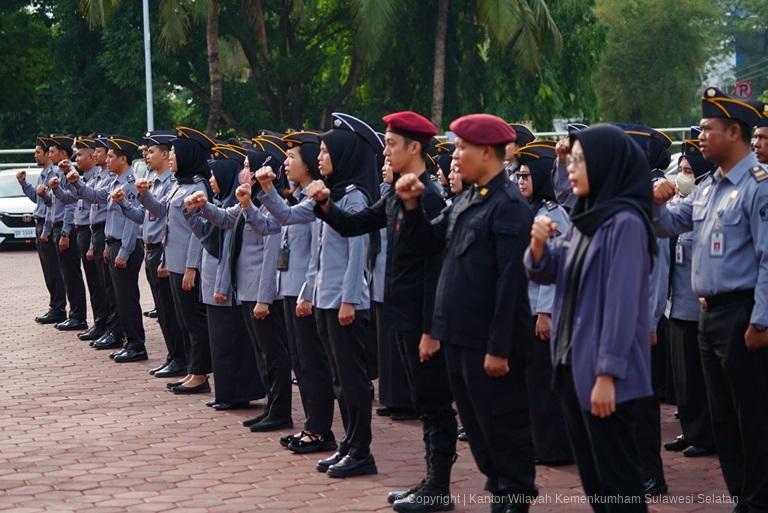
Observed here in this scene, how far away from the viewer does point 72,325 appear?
50.1ft

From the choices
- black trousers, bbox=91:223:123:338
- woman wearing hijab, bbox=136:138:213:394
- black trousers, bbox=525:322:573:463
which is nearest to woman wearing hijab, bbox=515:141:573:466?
black trousers, bbox=525:322:573:463

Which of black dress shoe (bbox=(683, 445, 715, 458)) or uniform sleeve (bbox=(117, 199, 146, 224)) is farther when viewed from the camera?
uniform sleeve (bbox=(117, 199, 146, 224))

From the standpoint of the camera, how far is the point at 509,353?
6051 mm

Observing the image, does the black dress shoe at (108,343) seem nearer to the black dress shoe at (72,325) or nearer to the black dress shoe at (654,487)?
the black dress shoe at (72,325)

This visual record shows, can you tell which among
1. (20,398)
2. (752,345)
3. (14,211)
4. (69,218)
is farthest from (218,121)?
(752,345)

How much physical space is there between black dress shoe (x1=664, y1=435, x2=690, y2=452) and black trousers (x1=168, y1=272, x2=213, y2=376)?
405 centimetres

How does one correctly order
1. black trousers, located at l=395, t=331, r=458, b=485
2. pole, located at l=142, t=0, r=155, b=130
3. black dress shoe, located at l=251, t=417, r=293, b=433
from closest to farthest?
black trousers, located at l=395, t=331, r=458, b=485, black dress shoe, located at l=251, t=417, r=293, b=433, pole, located at l=142, t=0, r=155, b=130

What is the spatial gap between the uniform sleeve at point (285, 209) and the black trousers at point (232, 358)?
2049 mm

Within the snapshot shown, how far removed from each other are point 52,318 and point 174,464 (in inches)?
323

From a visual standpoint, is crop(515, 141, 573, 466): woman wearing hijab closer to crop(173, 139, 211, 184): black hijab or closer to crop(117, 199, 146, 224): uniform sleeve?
crop(173, 139, 211, 184): black hijab

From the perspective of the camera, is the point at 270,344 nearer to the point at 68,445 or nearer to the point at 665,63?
the point at 68,445

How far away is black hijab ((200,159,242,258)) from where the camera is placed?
32.7 feet

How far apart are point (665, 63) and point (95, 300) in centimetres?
4705

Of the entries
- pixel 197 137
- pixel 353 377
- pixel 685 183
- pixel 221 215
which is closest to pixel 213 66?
pixel 197 137
